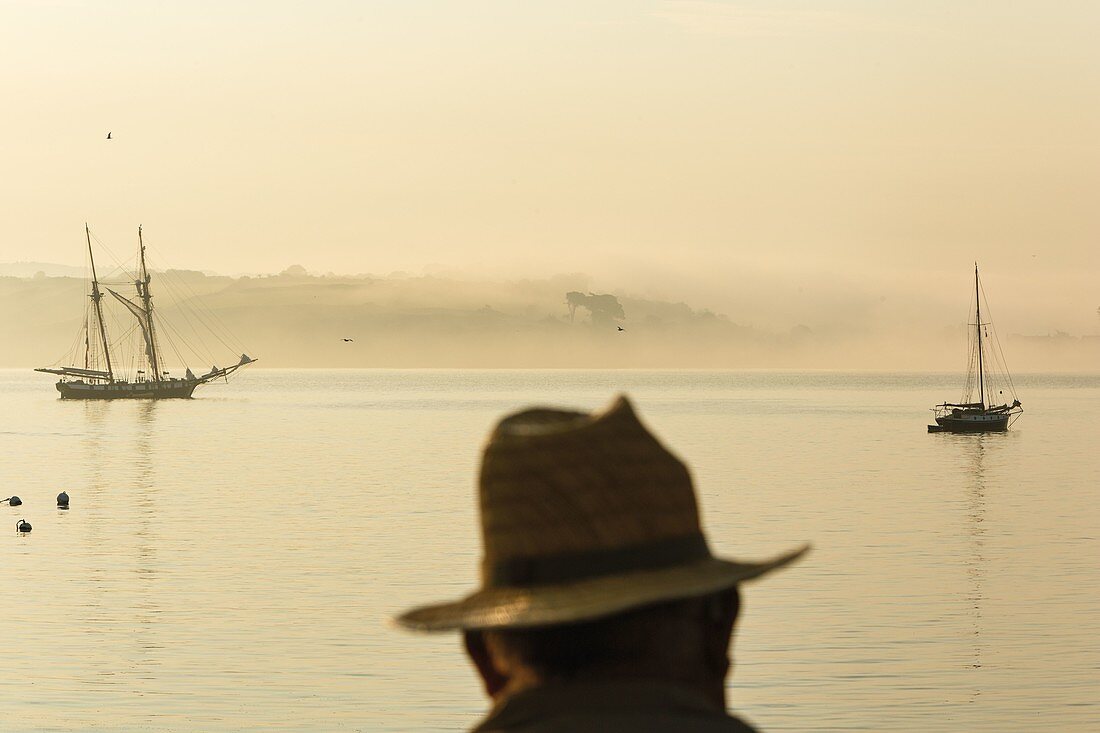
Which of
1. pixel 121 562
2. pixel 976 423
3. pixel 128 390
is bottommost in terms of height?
pixel 976 423

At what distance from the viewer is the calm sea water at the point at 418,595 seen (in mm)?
28250

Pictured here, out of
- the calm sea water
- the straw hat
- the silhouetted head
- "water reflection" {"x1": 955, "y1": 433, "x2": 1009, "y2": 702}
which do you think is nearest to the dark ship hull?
"water reflection" {"x1": 955, "y1": 433, "x2": 1009, "y2": 702}

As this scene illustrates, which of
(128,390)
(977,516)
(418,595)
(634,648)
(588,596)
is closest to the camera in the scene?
(588,596)

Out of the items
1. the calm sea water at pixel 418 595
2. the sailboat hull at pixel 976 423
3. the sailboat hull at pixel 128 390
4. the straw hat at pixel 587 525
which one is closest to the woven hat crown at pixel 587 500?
the straw hat at pixel 587 525

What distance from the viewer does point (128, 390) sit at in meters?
183

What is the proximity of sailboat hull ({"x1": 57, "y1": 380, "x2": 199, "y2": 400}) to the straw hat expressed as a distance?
18574 centimetres

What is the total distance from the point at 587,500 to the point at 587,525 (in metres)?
0.03

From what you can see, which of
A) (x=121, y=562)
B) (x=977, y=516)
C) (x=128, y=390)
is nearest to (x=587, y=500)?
(x=121, y=562)

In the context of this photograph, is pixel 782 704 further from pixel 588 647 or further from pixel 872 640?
pixel 588 647

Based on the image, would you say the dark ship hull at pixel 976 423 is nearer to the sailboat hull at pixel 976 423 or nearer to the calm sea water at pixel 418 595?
the sailboat hull at pixel 976 423

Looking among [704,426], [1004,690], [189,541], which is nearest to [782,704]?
[1004,690]

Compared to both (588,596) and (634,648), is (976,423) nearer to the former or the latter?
(634,648)

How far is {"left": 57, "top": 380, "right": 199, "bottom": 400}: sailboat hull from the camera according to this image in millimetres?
182875

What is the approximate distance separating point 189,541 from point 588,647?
5474cm
